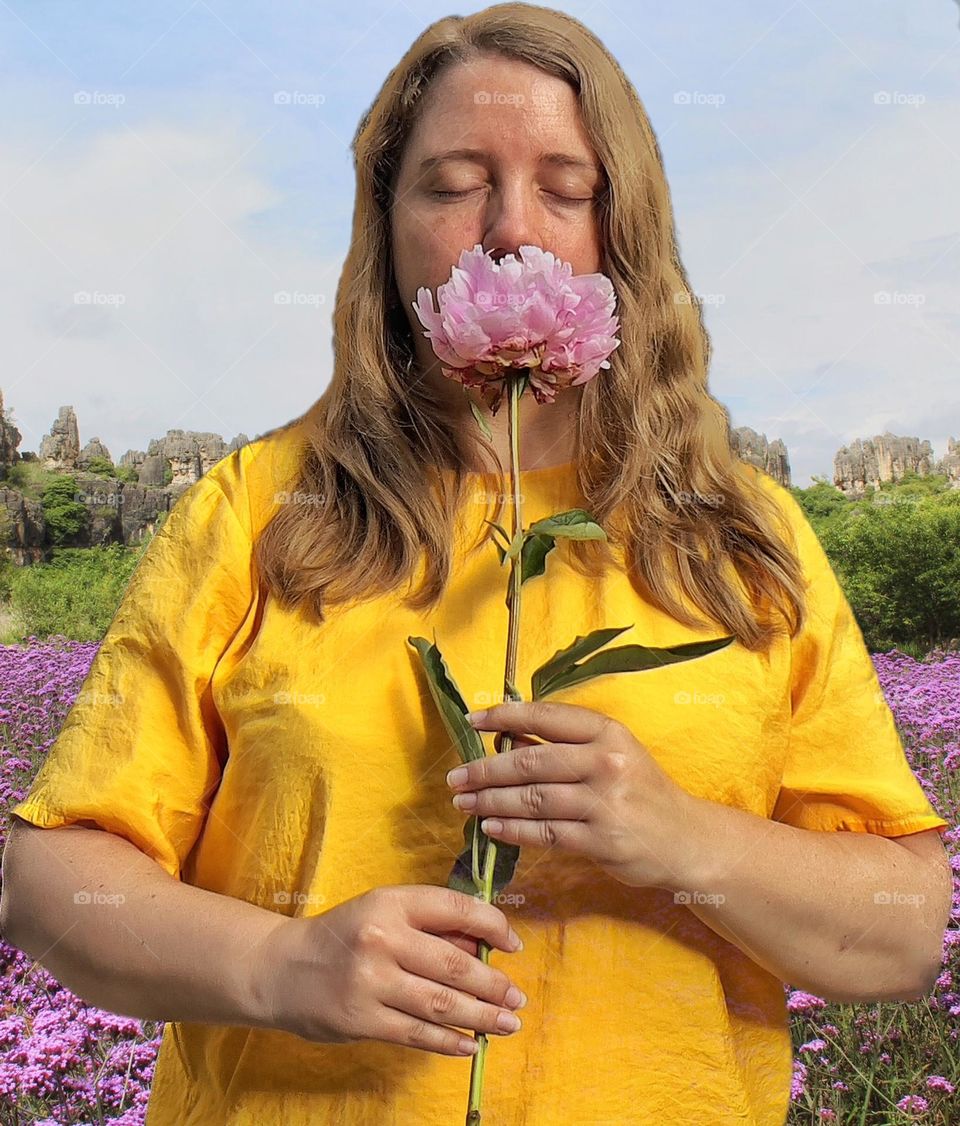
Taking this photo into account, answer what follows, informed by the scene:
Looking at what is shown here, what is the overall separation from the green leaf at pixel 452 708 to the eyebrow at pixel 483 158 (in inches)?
12.0

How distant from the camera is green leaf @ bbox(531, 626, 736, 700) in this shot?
1.95 ft

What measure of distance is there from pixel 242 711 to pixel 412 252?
306 millimetres

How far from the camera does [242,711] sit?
688 millimetres

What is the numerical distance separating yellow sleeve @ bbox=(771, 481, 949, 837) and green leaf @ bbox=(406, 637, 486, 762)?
0.23 meters

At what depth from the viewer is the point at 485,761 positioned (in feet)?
2.00

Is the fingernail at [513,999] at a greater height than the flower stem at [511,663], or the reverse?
the flower stem at [511,663]

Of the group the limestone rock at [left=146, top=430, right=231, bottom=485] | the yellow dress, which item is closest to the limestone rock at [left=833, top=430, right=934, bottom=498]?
the limestone rock at [left=146, top=430, right=231, bottom=485]

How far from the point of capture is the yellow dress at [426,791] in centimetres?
66

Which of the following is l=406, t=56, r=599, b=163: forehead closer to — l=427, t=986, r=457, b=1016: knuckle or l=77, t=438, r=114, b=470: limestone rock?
l=427, t=986, r=457, b=1016: knuckle

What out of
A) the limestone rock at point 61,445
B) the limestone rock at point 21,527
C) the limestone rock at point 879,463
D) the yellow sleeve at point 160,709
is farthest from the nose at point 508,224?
the limestone rock at point 21,527

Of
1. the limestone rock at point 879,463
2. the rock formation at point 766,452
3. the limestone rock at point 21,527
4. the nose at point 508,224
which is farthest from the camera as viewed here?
the limestone rock at point 21,527

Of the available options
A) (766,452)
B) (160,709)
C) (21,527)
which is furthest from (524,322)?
(21,527)

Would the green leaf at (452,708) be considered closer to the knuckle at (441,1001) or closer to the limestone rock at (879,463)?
the knuckle at (441,1001)

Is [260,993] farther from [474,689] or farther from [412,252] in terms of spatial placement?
[412,252]
